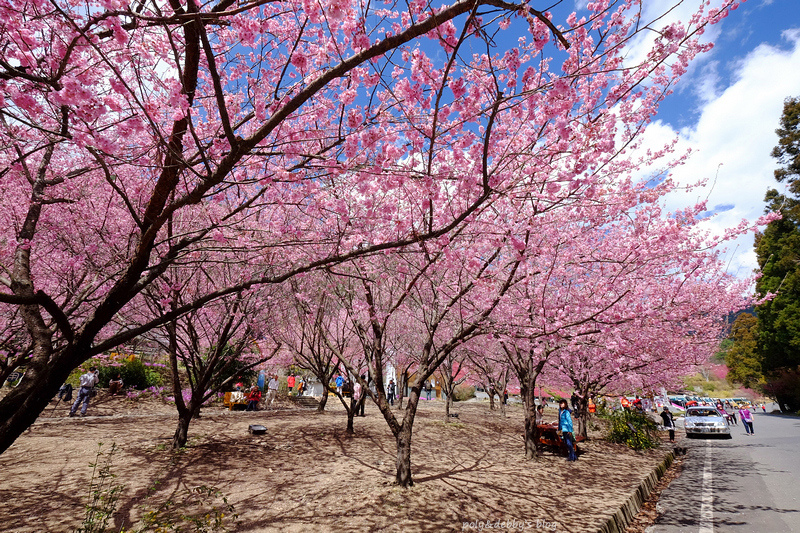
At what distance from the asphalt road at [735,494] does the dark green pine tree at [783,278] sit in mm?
21695

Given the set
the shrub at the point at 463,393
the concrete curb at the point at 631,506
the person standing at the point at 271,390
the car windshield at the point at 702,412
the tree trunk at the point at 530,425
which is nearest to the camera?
the concrete curb at the point at 631,506

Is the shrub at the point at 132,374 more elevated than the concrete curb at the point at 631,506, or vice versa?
the shrub at the point at 132,374

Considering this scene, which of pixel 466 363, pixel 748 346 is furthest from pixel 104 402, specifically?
pixel 748 346

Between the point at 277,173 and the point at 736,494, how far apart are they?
9968 millimetres

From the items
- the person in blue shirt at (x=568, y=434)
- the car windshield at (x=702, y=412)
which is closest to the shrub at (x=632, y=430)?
the person in blue shirt at (x=568, y=434)

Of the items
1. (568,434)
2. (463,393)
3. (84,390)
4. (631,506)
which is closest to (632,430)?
(568,434)

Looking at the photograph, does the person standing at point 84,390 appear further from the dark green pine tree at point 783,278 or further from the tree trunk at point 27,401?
the dark green pine tree at point 783,278

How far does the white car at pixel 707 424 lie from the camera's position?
54.6 ft

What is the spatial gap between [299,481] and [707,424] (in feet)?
63.0

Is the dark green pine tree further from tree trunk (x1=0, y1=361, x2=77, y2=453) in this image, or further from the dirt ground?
tree trunk (x1=0, y1=361, x2=77, y2=453)

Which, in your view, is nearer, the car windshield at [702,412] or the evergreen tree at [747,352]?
the car windshield at [702,412]

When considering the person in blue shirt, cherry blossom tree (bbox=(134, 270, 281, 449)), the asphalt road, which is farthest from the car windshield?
cherry blossom tree (bbox=(134, 270, 281, 449))

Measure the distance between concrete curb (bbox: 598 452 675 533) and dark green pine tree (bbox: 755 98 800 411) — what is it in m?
28.0

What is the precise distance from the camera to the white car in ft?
54.6
